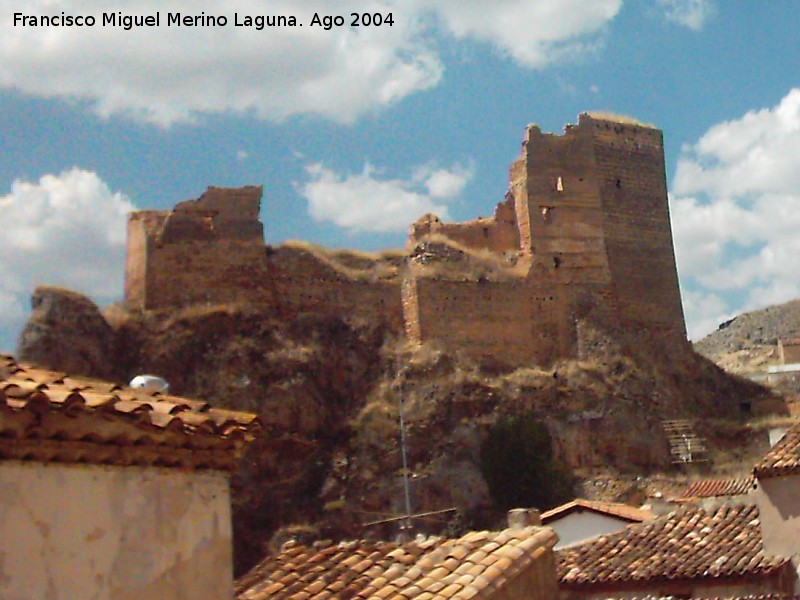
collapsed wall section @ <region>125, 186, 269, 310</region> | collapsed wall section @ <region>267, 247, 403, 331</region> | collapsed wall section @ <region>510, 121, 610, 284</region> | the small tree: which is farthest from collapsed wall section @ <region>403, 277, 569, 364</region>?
collapsed wall section @ <region>125, 186, 269, 310</region>

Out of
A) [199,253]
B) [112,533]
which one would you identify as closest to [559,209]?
[199,253]

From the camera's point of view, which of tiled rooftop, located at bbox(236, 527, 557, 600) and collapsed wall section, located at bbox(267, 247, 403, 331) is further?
collapsed wall section, located at bbox(267, 247, 403, 331)

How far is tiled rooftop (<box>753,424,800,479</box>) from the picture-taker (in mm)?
14758

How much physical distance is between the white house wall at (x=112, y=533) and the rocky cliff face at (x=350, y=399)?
1245 inches

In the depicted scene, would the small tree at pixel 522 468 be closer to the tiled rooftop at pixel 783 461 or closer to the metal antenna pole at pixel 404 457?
the metal antenna pole at pixel 404 457

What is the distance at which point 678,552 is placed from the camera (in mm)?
16812

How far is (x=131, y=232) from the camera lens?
43.6 meters

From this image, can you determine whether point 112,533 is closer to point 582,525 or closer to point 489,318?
point 582,525

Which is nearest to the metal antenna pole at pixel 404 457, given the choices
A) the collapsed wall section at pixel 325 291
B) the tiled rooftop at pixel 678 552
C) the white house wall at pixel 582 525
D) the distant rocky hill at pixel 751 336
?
the collapsed wall section at pixel 325 291

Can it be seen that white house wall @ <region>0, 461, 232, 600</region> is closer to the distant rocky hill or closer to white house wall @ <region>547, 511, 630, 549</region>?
white house wall @ <region>547, 511, 630, 549</region>

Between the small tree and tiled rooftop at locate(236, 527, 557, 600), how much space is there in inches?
1210

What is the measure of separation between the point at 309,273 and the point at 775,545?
31197 millimetres

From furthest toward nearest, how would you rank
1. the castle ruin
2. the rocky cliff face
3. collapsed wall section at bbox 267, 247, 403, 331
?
collapsed wall section at bbox 267, 247, 403, 331 < the castle ruin < the rocky cliff face

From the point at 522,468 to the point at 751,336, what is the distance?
140 feet
